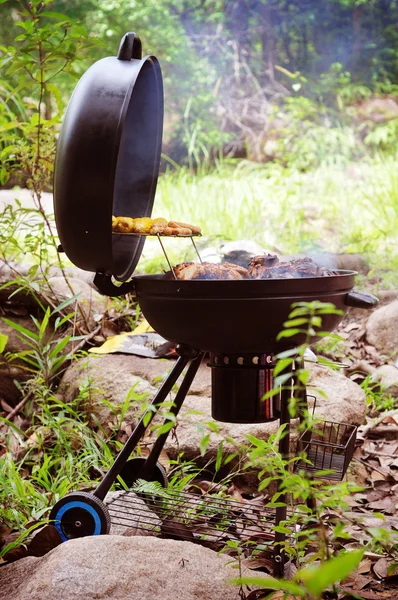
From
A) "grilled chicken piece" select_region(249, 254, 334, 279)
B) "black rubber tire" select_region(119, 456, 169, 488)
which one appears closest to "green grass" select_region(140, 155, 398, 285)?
"black rubber tire" select_region(119, 456, 169, 488)

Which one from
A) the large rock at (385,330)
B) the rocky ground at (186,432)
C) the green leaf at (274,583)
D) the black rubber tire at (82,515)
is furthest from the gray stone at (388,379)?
the green leaf at (274,583)

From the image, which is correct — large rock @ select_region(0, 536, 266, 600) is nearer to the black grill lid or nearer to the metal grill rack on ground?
the metal grill rack on ground

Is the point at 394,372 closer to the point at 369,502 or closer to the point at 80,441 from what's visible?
the point at 369,502

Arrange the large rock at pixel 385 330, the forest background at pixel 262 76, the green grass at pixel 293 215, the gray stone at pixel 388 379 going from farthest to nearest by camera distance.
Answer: the forest background at pixel 262 76
the green grass at pixel 293 215
the large rock at pixel 385 330
the gray stone at pixel 388 379

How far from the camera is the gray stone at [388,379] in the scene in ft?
11.2

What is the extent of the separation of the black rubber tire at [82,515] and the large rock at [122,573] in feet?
0.69

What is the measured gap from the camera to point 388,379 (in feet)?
11.3

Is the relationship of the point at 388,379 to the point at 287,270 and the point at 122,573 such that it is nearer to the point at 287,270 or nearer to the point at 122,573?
the point at 287,270

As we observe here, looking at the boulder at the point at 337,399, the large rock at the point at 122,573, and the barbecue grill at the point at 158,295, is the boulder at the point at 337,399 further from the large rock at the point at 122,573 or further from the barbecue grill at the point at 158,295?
the large rock at the point at 122,573

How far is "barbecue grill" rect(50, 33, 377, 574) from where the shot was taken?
5.50 ft

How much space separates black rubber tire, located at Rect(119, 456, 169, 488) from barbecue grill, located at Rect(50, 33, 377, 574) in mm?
264

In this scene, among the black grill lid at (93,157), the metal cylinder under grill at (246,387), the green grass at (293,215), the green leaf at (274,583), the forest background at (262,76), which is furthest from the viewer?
the forest background at (262,76)

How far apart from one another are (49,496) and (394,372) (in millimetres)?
2020

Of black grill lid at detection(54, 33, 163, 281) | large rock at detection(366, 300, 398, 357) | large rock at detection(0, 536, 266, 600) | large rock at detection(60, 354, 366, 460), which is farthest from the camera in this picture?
large rock at detection(366, 300, 398, 357)
